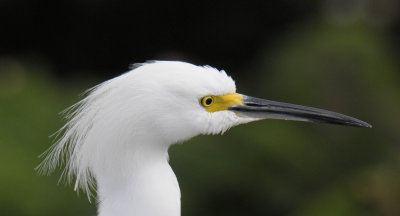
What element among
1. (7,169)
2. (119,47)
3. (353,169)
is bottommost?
(353,169)

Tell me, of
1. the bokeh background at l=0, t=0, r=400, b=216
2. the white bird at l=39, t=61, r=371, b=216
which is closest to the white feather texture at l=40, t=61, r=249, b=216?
the white bird at l=39, t=61, r=371, b=216

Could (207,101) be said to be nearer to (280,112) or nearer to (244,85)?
(280,112)

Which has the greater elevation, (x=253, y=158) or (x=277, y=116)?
(x=277, y=116)

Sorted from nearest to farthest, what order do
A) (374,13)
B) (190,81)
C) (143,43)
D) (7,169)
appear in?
(190,81)
(7,169)
(143,43)
(374,13)

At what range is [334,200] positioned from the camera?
4.14 metres

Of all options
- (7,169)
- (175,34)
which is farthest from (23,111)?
(175,34)

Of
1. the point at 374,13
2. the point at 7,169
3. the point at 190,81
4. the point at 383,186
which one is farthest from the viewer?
the point at 374,13

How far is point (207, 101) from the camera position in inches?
87.4

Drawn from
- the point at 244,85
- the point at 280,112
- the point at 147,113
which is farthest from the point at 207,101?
the point at 244,85

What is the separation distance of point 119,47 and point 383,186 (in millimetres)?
3611

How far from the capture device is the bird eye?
2.20 meters

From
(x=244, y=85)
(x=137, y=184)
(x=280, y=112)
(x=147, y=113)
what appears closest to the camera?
(x=147, y=113)

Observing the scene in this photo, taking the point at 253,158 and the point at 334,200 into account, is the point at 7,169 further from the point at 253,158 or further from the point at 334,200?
the point at 334,200

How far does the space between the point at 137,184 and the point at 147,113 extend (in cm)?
27
